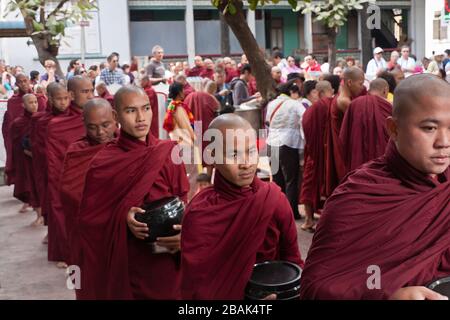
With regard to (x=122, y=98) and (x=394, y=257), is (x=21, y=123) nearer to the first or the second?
(x=122, y=98)

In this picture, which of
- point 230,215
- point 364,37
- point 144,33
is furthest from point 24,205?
point 144,33

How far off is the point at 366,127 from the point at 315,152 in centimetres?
110

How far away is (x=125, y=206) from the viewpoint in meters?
3.40

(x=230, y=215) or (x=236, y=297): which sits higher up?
(x=230, y=215)

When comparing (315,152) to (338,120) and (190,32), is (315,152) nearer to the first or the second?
(338,120)

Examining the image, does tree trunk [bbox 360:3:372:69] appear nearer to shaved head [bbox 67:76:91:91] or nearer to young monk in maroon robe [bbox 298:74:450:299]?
shaved head [bbox 67:76:91:91]

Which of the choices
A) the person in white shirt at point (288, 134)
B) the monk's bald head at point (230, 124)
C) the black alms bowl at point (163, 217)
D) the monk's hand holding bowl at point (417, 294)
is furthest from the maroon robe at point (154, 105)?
the monk's hand holding bowl at point (417, 294)

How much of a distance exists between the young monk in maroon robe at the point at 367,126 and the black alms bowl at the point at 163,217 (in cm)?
260

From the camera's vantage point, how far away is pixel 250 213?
2629mm

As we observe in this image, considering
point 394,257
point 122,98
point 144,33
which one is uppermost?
point 144,33

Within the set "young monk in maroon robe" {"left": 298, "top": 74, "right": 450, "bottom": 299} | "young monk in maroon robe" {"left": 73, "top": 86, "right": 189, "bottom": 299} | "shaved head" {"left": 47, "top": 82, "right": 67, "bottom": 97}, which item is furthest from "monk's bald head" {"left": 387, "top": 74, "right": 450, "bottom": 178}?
"shaved head" {"left": 47, "top": 82, "right": 67, "bottom": 97}

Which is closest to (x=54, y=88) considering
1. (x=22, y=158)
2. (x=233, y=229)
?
(x=22, y=158)

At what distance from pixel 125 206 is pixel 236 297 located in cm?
105

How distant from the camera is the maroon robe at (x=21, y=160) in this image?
7.84 metres
